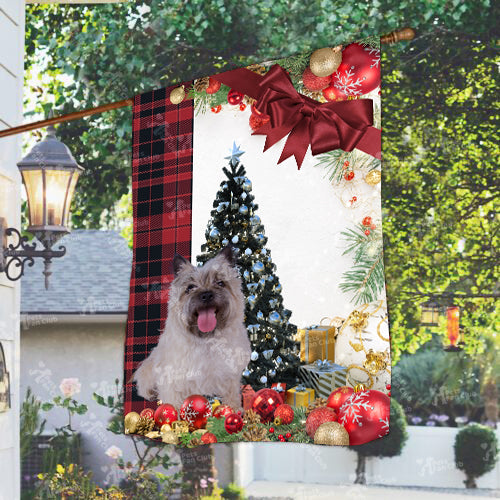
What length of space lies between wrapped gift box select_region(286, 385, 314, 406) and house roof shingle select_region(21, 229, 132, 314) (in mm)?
2140

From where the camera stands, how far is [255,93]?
8.44 ft

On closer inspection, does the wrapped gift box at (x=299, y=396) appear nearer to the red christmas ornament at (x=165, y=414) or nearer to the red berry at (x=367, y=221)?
the red christmas ornament at (x=165, y=414)

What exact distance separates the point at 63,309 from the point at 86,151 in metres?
1.26

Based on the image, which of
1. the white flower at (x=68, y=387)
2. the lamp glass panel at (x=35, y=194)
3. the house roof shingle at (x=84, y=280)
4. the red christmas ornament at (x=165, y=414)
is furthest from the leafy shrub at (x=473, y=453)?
the lamp glass panel at (x=35, y=194)

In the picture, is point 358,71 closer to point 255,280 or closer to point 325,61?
point 325,61

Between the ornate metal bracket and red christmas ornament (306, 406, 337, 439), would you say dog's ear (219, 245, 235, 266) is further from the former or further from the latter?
the ornate metal bracket

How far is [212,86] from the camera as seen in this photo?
9.05ft

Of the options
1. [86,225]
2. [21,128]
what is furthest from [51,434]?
[21,128]

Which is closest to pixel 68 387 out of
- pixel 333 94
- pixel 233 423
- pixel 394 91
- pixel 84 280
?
pixel 84 280

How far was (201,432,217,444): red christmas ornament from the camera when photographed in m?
2.60

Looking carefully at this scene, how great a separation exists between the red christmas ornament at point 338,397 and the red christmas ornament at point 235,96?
1.17m

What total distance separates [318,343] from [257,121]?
2.87ft

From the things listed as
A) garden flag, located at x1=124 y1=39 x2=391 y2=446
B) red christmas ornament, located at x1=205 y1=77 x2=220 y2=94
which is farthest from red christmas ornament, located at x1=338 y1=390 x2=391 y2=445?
red christmas ornament, located at x1=205 y1=77 x2=220 y2=94

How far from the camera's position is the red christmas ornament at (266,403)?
2512 mm
